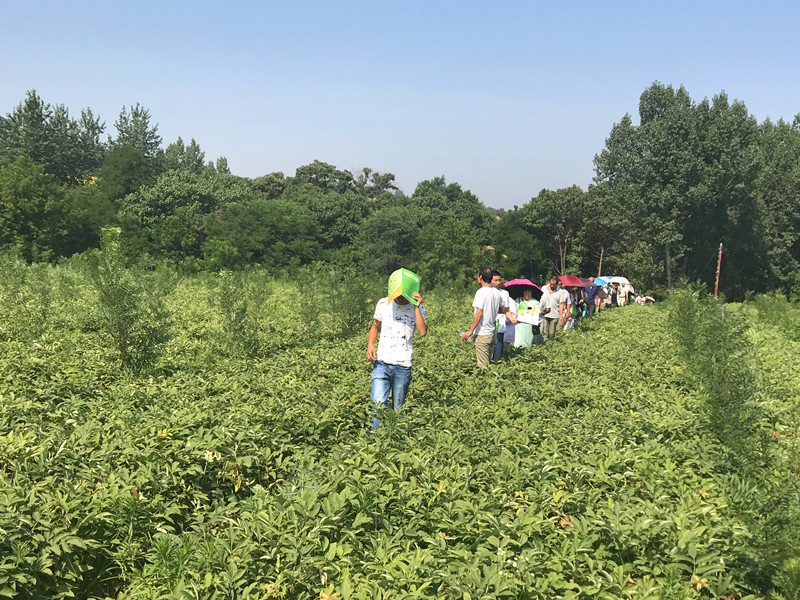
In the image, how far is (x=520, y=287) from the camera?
14.9 meters

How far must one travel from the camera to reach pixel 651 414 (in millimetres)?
6633

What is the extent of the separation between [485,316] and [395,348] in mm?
3203

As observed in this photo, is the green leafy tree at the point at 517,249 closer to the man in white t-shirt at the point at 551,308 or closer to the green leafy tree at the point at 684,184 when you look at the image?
the green leafy tree at the point at 684,184

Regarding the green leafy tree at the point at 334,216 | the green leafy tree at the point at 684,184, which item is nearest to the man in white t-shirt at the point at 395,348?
the green leafy tree at the point at 684,184

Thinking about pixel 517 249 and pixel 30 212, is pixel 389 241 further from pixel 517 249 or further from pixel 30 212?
pixel 30 212

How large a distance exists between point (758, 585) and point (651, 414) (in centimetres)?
300

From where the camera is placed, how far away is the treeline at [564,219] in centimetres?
3894

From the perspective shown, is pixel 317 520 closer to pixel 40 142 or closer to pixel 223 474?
pixel 223 474

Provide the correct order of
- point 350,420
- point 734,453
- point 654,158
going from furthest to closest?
point 654,158 < point 350,420 < point 734,453

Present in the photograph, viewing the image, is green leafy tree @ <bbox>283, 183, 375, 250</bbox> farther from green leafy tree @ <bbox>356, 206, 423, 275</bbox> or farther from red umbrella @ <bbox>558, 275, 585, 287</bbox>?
red umbrella @ <bbox>558, 275, 585, 287</bbox>

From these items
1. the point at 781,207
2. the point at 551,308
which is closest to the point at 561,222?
the point at 781,207

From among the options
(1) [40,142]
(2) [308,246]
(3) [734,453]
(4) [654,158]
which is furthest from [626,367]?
(1) [40,142]

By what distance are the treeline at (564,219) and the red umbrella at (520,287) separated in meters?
22.4

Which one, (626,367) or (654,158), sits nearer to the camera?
(626,367)
